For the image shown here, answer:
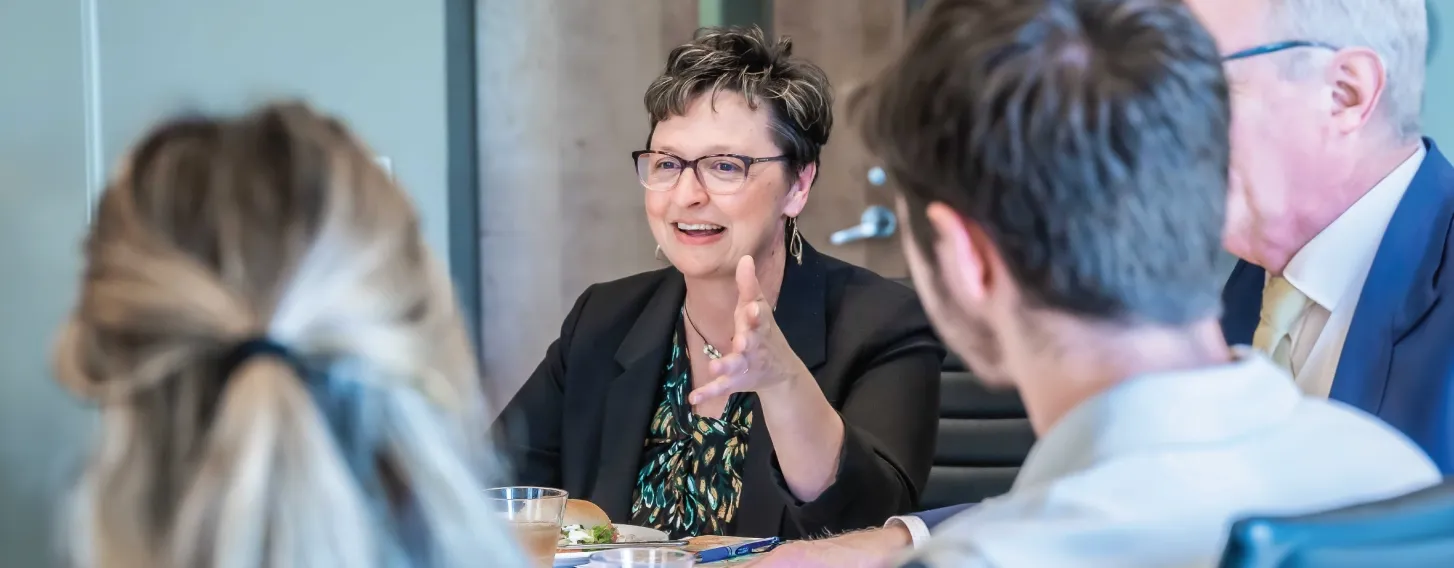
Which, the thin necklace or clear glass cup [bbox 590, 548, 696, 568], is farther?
the thin necklace

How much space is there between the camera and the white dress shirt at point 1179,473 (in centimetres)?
77

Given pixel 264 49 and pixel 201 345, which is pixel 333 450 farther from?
pixel 264 49

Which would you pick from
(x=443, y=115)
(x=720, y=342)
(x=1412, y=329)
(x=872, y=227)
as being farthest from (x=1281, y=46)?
(x=443, y=115)

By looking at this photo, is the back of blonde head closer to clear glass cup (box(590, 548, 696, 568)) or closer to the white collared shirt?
clear glass cup (box(590, 548, 696, 568))

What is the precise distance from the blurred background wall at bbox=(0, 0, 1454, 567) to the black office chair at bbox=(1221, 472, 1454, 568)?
77cm

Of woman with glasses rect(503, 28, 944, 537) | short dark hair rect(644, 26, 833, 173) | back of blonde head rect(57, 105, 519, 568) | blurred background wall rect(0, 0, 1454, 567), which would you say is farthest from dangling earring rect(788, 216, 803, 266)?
back of blonde head rect(57, 105, 519, 568)

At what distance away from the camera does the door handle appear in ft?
11.1

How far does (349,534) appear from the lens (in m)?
0.66

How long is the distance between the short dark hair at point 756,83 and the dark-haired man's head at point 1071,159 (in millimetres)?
1038

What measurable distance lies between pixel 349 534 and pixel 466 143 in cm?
305

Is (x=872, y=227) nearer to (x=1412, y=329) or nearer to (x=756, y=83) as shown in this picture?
(x=756, y=83)

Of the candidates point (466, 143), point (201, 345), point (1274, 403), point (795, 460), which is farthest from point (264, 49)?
point (1274, 403)

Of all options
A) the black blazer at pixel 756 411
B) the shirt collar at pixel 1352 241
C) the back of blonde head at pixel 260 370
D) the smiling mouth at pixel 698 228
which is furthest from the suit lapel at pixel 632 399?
the back of blonde head at pixel 260 370

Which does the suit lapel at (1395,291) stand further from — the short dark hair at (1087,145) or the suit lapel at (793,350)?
the suit lapel at (793,350)
